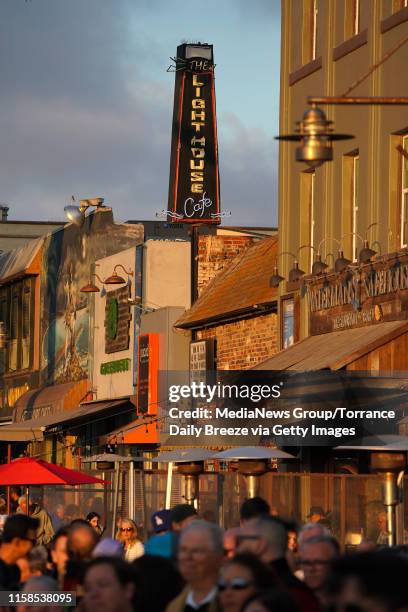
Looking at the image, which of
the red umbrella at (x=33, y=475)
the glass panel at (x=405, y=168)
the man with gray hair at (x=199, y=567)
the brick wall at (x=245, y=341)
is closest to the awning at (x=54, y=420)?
the brick wall at (x=245, y=341)

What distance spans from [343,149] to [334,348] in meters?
4.13

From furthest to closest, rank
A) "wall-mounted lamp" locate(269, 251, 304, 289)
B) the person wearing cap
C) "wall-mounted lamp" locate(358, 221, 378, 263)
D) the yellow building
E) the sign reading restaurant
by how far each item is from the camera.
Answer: "wall-mounted lamp" locate(269, 251, 304, 289) → the yellow building → "wall-mounted lamp" locate(358, 221, 378, 263) → the sign reading restaurant → the person wearing cap

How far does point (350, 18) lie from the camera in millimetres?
28234

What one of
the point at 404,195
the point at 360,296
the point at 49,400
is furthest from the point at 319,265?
the point at 49,400

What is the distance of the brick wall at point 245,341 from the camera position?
32.3m

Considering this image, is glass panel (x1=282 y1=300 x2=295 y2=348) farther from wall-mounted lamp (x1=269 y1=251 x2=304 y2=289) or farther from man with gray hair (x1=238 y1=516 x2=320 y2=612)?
man with gray hair (x1=238 y1=516 x2=320 y2=612)

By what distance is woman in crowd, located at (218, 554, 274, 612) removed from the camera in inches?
301

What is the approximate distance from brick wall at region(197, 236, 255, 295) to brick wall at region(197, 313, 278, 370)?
12.4 ft

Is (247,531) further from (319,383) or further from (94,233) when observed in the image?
(94,233)

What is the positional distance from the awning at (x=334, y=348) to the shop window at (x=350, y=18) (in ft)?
17.5

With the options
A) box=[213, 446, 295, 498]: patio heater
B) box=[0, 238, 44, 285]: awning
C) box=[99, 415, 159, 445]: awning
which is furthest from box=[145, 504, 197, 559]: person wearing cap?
box=[0, 238, 44, 285]: awning

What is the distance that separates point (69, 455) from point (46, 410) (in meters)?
1.58

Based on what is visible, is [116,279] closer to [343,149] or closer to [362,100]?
[343,149]

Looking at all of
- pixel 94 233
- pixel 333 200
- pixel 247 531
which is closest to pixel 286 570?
pixel 247 531
